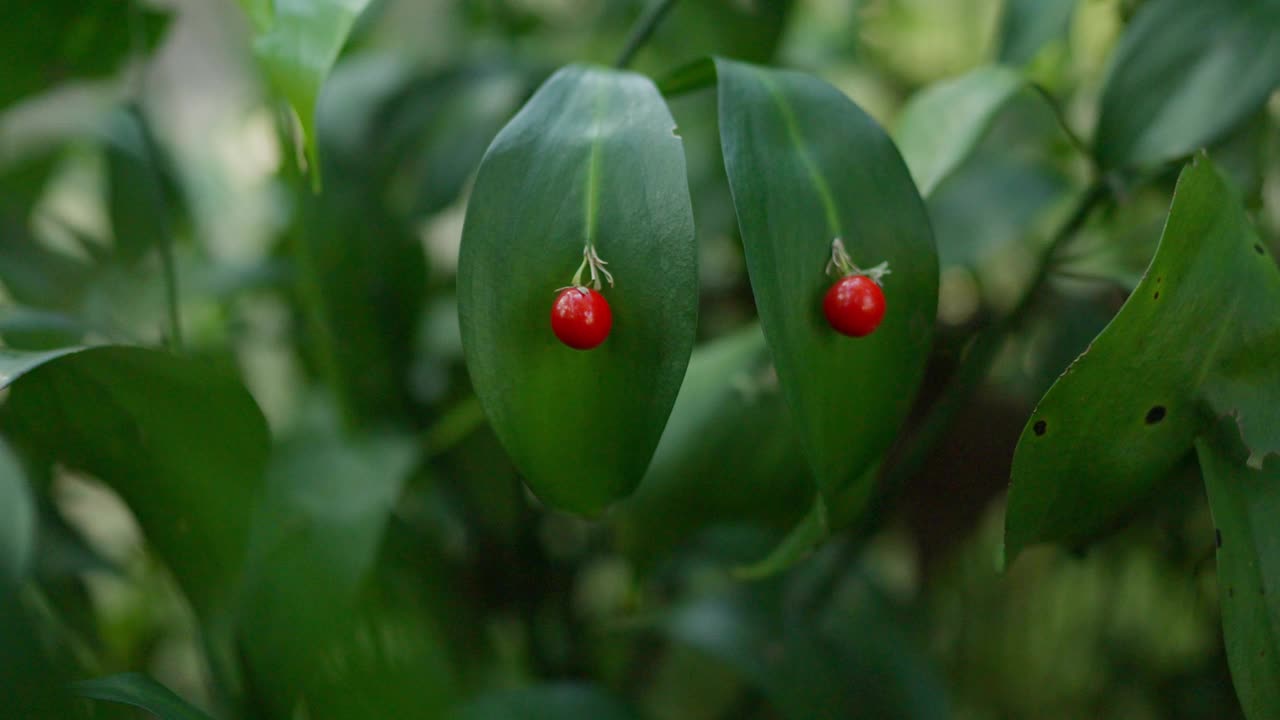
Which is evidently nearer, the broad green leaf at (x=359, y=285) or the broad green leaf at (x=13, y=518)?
the broad green leaf at (x=13, y=518)

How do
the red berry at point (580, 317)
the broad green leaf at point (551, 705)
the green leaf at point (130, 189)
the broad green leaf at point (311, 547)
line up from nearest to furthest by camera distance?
the red berry at point (580, 317)
the broad green leaf at point (311, 547)
the broad green leaf at point (551, 705)
the green leaf at point (130, 189)

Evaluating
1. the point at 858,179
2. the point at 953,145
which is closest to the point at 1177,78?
the point at 953,145

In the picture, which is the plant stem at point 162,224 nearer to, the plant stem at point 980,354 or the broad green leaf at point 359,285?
the broad green leaf at point 359,285

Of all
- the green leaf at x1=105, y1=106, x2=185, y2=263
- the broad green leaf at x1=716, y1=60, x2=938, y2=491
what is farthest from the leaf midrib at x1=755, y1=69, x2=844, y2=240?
the green leaf at x1=105, y1=106, x2=185, y2=263

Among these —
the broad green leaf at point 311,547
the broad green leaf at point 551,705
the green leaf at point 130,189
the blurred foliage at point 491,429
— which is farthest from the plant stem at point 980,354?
the green leaf at point 130,189

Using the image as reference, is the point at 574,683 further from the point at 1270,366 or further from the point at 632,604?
the point at 1270,366

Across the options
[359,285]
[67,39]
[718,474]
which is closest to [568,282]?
[718,474]

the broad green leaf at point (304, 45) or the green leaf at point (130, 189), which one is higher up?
the broad green leaf at point (304, 45)
